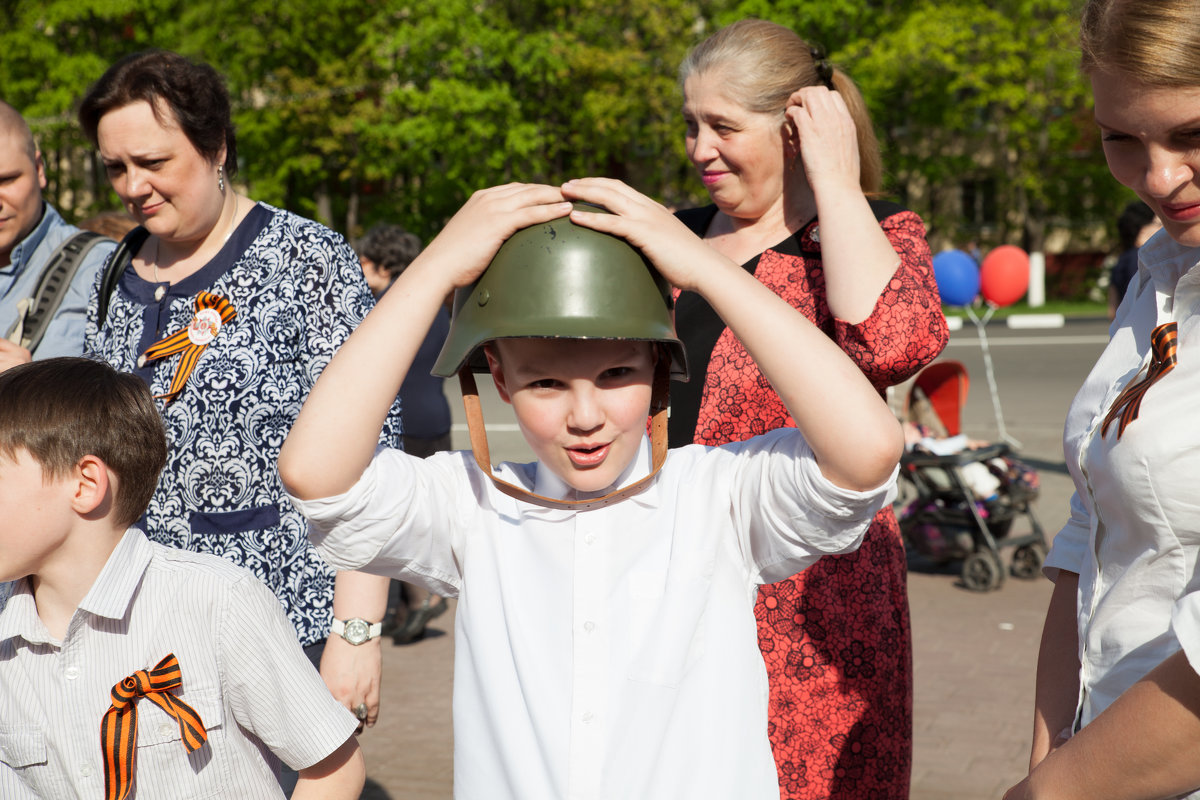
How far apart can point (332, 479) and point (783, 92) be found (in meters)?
1.55

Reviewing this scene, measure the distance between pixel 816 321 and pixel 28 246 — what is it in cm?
254

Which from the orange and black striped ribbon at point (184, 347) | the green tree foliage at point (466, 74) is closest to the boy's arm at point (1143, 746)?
the orange and black striped ribbon at point (184, 347)

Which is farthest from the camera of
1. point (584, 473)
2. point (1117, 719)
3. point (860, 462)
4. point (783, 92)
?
point (783, 92)

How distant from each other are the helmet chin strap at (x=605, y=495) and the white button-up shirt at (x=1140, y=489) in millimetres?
711

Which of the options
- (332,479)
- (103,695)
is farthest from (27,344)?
(332,479)

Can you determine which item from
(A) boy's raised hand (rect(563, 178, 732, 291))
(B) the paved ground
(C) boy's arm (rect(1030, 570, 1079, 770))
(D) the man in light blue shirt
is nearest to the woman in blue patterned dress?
(D) the man in light blue shirt

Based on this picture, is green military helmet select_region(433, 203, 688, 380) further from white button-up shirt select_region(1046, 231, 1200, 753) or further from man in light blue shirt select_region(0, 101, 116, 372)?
man in light blue shirt select_region(0, 101, 116, 372)

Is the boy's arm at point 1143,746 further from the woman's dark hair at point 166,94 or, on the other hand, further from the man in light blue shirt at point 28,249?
the man in light blue shirt at point 28,249

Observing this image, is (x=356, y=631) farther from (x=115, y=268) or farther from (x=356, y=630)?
(x=115, y=268)

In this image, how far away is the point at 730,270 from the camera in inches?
73.8

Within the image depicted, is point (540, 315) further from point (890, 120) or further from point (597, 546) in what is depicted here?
point (890, 120)

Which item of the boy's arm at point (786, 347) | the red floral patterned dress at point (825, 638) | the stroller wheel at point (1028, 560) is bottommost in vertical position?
the stroller wheel at point (1028, 560)

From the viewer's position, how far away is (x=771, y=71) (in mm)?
2809

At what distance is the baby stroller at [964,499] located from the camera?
7.83 meters
